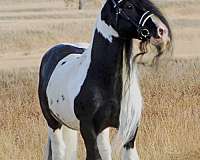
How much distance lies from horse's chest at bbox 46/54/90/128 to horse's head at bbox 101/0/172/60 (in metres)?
0.49

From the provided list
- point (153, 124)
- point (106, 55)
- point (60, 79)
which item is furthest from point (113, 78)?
point (153, 124)

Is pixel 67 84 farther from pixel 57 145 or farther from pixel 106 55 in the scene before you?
pixel 57 145

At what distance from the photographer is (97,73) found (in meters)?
5.32

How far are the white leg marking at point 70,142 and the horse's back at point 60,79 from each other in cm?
31

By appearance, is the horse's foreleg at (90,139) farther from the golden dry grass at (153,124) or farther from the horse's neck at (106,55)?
the golden dry grass at (153,124)

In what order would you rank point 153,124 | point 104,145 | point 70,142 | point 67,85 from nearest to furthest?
point 104,145, point 67,85, point 70,142, point 153,124

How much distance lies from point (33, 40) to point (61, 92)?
64.0 feet

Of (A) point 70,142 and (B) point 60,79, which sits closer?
(B) point 60,79

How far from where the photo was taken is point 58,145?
6469mm

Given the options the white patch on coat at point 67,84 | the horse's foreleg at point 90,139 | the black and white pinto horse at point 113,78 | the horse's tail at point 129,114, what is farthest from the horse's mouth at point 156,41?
the horse's foreleg at point 90,139

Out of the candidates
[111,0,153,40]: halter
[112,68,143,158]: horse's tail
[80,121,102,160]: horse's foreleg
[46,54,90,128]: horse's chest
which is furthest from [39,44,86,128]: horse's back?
[111,0,153,40]: halter

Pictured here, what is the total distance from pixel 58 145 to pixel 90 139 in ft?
4.02

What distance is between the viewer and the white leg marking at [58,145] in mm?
6441

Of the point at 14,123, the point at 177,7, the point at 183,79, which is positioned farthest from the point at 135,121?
the point at 177,7
